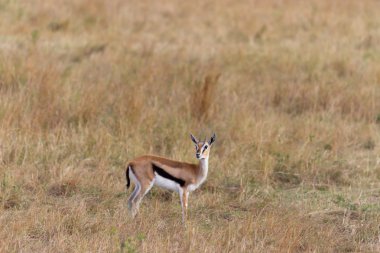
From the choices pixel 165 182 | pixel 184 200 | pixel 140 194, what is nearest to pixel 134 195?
pixel 140 194

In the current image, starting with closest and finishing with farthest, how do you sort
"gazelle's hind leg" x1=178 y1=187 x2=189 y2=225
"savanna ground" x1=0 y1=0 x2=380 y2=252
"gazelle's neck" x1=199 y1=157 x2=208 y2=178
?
1. "savanna ground" x1=0 y1=0 x2=380 y2=252
2. "gazelle's hind leg" x1=178 y1=187 x2=189 y2=225
3. "gazelle's neck" x1=199 y1=157 x2=208 y2=178

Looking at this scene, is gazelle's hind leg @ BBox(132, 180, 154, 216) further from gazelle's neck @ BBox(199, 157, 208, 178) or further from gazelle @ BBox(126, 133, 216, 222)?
gazelle's neck @ BBox(199, 157, 208, 178)

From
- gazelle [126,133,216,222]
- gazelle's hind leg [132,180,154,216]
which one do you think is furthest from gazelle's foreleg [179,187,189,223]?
gazelle's hind leg [132,180,154,216]

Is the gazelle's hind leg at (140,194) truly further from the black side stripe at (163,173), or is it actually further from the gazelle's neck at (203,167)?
the gazelle's neck at (203,167)

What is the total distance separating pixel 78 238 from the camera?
5324 mm

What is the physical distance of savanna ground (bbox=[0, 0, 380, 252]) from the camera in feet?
18.4

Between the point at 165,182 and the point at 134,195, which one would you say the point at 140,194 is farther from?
the point at 165,182

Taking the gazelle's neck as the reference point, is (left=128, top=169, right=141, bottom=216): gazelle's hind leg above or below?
below

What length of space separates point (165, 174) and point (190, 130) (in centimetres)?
248

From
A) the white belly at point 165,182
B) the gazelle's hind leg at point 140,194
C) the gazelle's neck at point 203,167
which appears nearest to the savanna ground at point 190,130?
the gazelle's hind leg at point 140,194

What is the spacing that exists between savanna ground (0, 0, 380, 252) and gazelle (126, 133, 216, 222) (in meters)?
0.21

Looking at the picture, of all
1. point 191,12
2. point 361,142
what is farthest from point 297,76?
point 191,12

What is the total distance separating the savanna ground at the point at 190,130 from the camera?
5.61 m

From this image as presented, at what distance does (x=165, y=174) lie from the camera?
5887 millimetres
